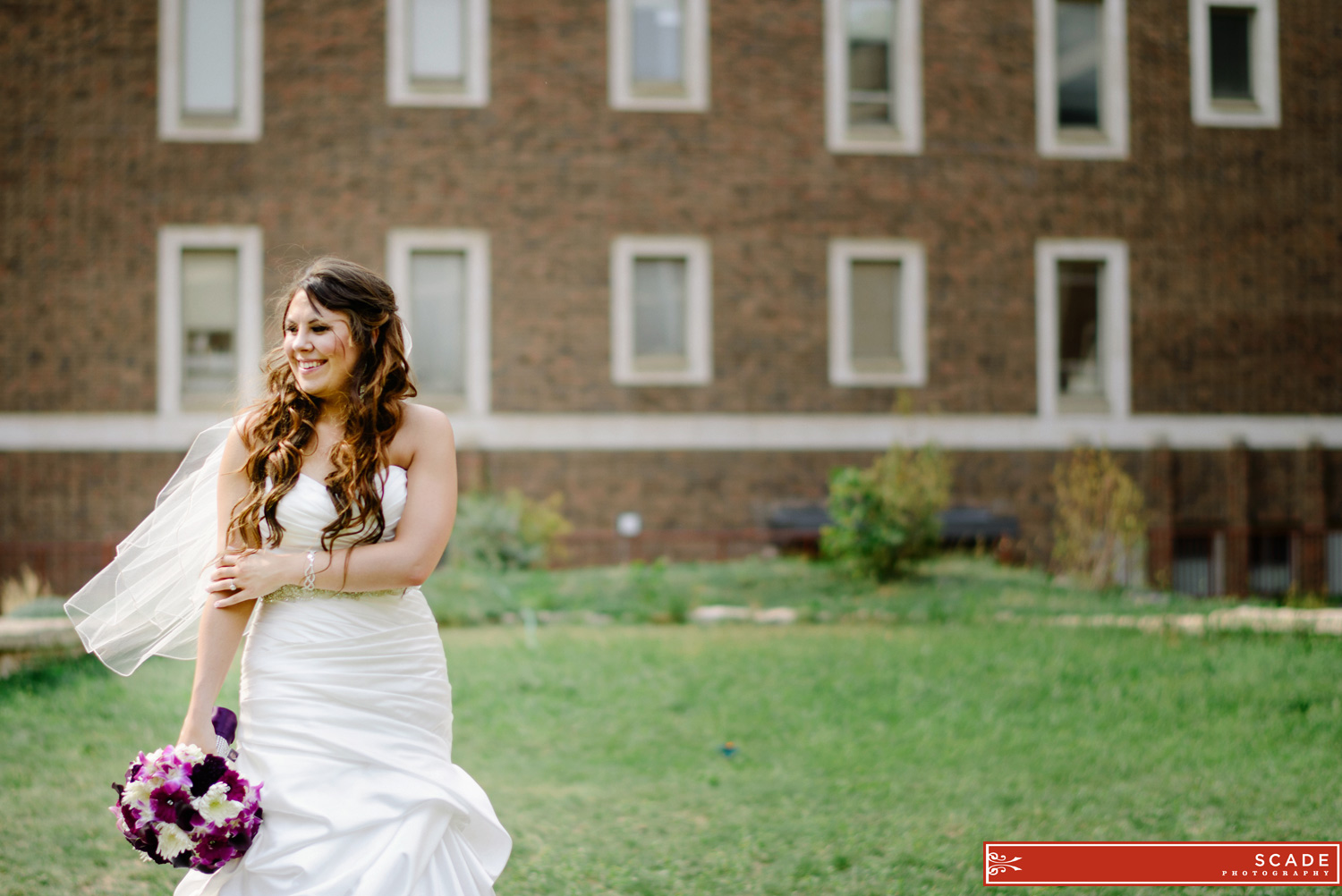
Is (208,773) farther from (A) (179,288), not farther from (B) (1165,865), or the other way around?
(A) (179,288)

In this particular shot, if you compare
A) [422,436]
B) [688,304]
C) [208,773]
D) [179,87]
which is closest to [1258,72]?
→ [688,304]

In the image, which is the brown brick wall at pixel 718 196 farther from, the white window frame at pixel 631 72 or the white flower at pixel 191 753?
the white flower at pixel 191 753

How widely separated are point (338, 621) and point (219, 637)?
12.1 inches

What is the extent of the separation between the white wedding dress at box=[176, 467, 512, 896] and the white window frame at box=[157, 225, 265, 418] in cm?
1556

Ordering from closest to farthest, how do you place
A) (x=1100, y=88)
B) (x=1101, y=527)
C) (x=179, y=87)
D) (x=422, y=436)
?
(x=422, y=436) → (x=1101, y=527) → (x=179, y=87) → (x=1100, y=88)

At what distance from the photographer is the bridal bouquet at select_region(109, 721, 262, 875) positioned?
2693 mm

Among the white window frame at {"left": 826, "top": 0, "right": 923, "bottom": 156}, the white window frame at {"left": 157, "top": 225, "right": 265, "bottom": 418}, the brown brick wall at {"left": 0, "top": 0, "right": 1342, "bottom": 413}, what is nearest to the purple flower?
the brown brick wall at {"left": 0, "top": 0, "right": 1342, "bottom": 413}

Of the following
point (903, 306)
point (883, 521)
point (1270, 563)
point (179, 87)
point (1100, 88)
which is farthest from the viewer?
point (1100, 88)

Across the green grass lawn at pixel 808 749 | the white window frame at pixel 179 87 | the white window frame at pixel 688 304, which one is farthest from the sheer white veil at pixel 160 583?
the white window frame at pixel 179 87

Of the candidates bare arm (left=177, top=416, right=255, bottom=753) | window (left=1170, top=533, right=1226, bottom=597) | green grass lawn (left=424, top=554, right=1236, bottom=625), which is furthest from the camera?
window (left=1170, top=533, right=1226, bottom=597)

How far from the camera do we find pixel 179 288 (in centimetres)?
1756

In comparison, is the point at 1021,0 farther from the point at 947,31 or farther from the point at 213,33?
the point at 213,33

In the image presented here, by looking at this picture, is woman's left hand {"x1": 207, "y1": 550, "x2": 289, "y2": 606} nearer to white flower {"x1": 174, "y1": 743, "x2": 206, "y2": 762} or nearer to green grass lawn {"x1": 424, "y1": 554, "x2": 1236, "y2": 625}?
white flower {"x1": 174, "y1": 743, "x2": 206, "y2": 762}

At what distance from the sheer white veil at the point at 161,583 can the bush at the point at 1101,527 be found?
12998mm
